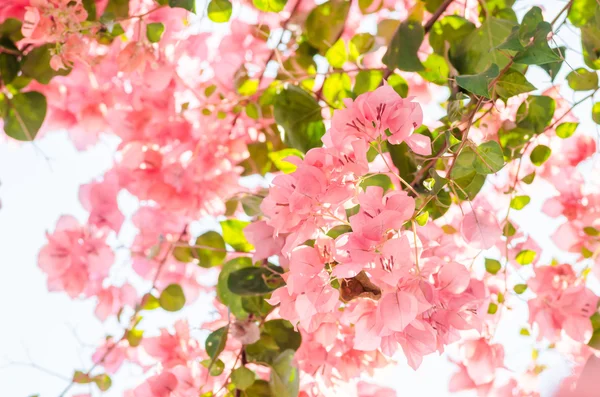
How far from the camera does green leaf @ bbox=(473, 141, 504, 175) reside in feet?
1.44

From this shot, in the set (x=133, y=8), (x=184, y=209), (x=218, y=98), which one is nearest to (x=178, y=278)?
(x=184, y=209)

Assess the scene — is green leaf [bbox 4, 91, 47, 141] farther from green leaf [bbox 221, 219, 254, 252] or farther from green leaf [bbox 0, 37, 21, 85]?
green leaf [bbox 221, 219, 254, 252]

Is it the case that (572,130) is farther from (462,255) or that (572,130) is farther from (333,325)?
(333,325)

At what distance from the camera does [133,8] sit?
2.71 ft

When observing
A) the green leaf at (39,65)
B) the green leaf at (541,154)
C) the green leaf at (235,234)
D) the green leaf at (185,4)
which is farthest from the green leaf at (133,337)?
the green leaf at (541,154)

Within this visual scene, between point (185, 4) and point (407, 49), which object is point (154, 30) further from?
point (407, 49)

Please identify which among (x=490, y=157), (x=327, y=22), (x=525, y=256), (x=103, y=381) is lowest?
(x=103, y=381)

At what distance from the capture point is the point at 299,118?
682mm

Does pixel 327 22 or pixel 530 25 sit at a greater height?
pixel 530 25

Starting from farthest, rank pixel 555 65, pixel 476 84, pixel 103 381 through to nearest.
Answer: pixel 103 381, pixel 555 65, pixel 476 84

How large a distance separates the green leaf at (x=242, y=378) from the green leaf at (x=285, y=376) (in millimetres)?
23

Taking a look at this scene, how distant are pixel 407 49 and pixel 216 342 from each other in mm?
345

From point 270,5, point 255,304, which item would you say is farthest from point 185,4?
point 255,304

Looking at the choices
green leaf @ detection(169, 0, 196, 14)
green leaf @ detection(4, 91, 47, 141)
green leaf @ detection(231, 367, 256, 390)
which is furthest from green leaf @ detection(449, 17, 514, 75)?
green leaf @ detection(4, 91, 47, 141)
